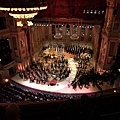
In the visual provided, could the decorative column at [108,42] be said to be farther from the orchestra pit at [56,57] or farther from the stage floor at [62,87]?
the stage floor at [62,87]

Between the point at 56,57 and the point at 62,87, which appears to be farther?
the point at 56,57

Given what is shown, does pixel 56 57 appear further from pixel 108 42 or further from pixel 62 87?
pixel 108 42

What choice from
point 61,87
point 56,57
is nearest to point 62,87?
point 61,87

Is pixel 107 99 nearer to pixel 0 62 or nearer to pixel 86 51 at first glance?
pixel 0 62

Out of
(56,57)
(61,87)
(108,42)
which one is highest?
(108,42)

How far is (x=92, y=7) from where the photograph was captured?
1316 cm

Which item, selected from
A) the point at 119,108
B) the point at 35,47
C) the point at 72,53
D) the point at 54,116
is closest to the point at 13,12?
the point at 54,116

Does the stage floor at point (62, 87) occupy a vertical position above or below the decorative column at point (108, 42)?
below

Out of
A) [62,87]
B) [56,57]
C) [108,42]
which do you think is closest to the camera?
[108,42]

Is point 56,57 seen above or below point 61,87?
above

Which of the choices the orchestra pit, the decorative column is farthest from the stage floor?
the decorative column

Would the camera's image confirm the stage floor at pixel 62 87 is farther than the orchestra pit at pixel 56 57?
Yes

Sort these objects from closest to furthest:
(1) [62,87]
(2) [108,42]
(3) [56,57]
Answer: (2) [108,42] < (1) [62,87] < (3) [56,57]

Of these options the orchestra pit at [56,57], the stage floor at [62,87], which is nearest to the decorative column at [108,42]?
the orchestra pit at [56,57]
